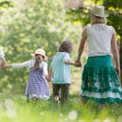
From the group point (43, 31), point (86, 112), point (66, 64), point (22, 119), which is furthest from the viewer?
point (43, 31)

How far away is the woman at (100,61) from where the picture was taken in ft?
27.5

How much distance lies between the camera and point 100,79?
27.9 ft

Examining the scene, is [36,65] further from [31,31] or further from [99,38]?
[31,31]

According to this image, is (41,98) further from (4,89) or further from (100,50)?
(4,89)

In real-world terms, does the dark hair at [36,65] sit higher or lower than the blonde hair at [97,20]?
lower

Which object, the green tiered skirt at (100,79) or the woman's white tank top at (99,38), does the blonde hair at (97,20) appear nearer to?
the woman's white tank top at (99,38)

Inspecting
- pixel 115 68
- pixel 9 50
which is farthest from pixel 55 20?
pixel 115 68

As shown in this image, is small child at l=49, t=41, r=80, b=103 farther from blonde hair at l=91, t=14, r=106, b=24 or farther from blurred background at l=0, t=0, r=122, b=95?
blurred background at l=0, t=0, r=122, b=95

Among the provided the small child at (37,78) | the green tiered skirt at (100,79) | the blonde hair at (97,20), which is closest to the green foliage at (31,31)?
the small child at (37,78)

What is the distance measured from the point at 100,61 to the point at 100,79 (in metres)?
0.28

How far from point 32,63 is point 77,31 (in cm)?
2639

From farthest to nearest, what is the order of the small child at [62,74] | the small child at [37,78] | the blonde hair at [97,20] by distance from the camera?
the small child at [37,78], the small child at [62,74], the blonde hair at [97,20]

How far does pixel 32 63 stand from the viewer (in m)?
11.3

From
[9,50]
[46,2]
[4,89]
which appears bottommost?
[4,89]
